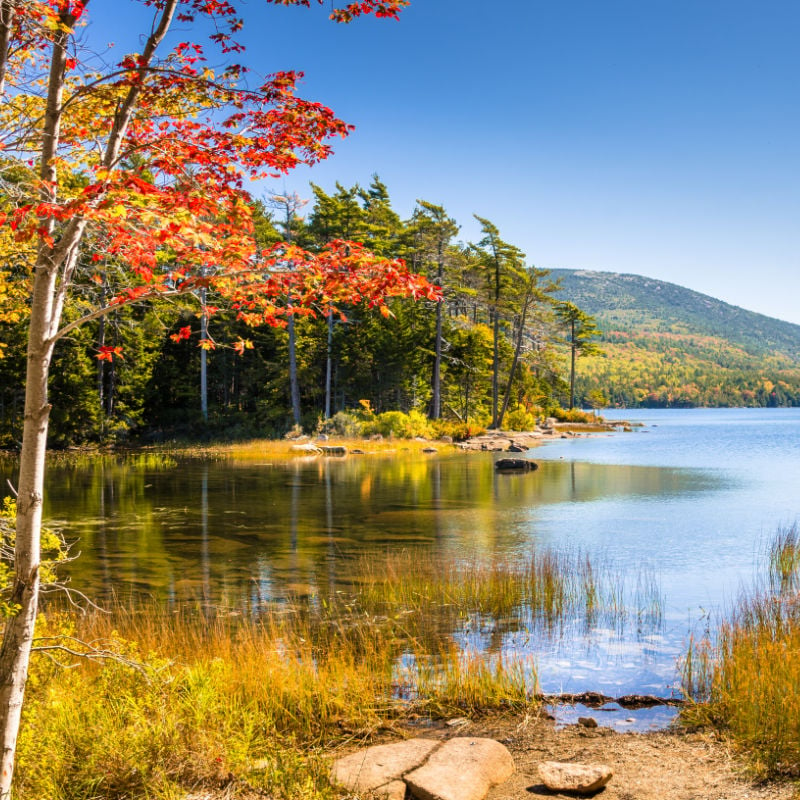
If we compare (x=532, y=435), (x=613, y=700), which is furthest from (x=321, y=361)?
(x=613, y=700)

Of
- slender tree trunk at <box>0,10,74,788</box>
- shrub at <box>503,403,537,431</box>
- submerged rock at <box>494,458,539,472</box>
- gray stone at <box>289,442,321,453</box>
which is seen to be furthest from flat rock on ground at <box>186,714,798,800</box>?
shrub at <box>503,403,537,431</box>

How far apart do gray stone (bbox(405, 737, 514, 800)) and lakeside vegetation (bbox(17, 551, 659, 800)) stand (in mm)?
620

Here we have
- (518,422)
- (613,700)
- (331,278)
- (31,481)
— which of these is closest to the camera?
(31,481)

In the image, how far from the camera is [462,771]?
14.9 ft

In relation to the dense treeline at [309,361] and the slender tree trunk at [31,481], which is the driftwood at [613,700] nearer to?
the slender tree trunk at [31,481]

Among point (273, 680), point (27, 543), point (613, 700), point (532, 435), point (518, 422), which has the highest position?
point (27, 543)

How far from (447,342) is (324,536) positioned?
3445 cm

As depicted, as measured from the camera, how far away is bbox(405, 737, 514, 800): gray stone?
4.34 m

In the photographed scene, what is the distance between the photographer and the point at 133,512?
59.0ft

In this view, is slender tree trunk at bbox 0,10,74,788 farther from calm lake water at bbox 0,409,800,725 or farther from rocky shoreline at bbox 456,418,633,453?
rocky shoreline at bbox 456,418,633,453

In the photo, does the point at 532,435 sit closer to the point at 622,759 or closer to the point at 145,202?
the point at 622,759

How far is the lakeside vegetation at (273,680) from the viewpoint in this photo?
4285mm

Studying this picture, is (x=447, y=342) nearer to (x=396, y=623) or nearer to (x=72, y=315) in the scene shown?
(x=72, y=315)

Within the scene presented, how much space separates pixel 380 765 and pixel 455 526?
444 inches
